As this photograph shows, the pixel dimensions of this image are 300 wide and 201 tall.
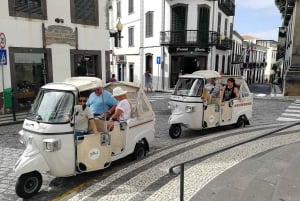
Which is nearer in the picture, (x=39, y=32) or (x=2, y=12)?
(x=2, y=12)

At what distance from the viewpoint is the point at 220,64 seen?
29.3m

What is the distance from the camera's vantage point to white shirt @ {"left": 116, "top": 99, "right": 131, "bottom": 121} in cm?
637

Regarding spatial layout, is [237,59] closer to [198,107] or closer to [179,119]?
[198,107]

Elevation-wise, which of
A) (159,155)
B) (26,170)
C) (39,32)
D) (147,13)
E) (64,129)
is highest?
(147,13)

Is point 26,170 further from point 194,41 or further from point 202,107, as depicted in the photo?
point 194,41

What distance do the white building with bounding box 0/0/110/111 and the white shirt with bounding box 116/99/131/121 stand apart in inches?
297

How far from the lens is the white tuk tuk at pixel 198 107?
883 centimetres

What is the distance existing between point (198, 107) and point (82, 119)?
4.21 meters

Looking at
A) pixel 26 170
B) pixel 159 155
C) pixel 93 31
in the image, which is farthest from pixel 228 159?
pixel 93 31

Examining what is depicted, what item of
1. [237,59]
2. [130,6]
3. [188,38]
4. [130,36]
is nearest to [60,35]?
[188,38]

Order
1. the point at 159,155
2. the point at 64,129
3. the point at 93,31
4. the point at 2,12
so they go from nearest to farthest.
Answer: the point at 64,129 < the point at 159,155 < the point at 2,12 < the point at 93,31

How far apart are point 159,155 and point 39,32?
8953mm

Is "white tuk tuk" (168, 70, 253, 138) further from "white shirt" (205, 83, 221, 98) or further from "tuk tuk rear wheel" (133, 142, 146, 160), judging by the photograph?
"tuk tuk rear wheel" (133, 142, 146, 160)

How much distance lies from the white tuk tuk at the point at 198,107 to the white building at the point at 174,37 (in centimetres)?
1553
